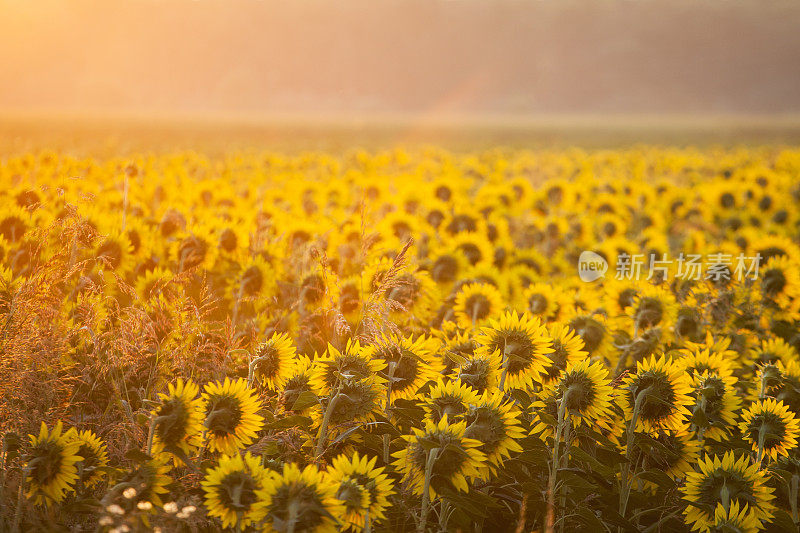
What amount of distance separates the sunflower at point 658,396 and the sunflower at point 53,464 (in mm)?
2296

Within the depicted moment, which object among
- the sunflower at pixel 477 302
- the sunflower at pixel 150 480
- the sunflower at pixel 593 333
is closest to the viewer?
the sunflower at pixel 150 480

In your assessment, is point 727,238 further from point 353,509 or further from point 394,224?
point 353,509

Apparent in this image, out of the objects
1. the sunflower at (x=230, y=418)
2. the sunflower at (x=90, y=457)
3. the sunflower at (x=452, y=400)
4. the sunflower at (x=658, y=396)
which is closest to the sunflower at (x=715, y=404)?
the sunflower at (x=658, y=396)

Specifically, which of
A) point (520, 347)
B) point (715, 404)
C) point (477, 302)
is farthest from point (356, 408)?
point (477, 302)

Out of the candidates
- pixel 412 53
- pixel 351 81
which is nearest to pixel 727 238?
pixel 351 81

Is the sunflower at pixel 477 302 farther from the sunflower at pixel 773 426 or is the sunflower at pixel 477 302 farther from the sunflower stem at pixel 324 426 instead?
the sunflower stem at pixel 324 426

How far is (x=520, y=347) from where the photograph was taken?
3082 mm

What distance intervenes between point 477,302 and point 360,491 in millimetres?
2678

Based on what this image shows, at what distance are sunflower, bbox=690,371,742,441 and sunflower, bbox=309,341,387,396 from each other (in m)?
1.60

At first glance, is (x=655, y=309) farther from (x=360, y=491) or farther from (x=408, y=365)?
(x=360, y=491)

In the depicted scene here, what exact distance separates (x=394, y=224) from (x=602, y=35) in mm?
184282

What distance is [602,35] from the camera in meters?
174

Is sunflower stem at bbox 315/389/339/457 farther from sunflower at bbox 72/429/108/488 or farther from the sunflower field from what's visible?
sunflower at bbox 72/429/108/488

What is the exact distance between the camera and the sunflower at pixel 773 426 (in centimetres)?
326
